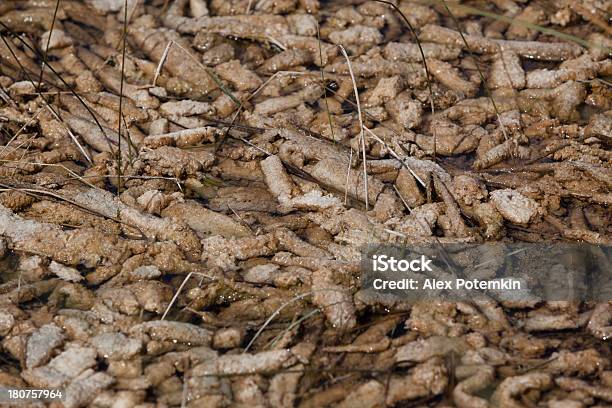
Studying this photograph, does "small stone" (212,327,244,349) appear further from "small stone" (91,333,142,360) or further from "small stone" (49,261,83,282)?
"small stone" (49,261,83,282)

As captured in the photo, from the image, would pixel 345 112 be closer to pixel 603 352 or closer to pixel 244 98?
pixel 244 98

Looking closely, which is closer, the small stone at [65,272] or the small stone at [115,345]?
the small stone at [115,345]

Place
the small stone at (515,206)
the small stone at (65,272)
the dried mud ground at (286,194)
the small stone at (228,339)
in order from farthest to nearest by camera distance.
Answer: the small stone at (515,206) → the small stone at (65,272) → the small stone at (228,339) → the dried mud ground at (286,194)

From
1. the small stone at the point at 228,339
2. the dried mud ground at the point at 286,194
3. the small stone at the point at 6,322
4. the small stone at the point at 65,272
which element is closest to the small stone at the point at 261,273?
the dried mud ground at the point at 286,194

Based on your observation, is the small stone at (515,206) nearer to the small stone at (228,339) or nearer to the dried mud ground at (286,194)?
the dried mud ground at (286,194)

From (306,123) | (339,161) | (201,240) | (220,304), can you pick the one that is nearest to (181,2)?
(306,123)

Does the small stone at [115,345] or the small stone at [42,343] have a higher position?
the small stone at [115,345]

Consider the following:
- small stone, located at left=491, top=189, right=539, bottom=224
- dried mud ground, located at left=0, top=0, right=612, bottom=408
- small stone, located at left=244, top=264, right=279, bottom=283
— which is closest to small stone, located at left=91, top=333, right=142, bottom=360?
dried mud ground, located at left=0, top=0, right=612, bottom=408

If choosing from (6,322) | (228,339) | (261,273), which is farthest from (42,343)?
(261,273)

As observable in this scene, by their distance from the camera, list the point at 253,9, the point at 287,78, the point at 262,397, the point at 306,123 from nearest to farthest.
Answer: the point at 262,397 < the point at 306,123 < the point at 287,78 < the point at 253,9
